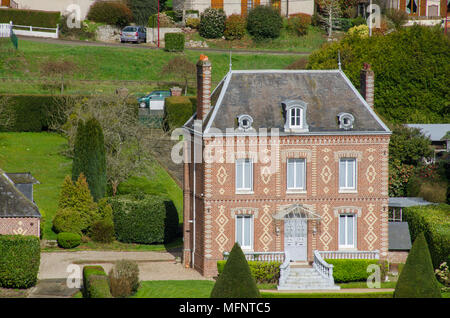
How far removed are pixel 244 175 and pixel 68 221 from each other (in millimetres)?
11478

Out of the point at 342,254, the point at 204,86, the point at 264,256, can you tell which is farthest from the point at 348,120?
the point at 264,256

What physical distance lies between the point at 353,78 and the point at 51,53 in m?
27.2

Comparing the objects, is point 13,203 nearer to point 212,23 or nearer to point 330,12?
point 212,23

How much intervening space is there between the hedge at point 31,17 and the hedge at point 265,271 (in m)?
51.4

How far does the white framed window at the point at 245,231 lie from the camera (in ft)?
147

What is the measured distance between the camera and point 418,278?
37688 millimetres

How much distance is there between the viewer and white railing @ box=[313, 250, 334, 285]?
142ft

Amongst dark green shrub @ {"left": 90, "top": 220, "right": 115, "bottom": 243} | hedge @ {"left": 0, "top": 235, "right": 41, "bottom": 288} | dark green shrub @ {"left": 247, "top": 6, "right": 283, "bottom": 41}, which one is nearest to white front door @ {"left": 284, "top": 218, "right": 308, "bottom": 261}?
dark green shrub @ {"left": 90, "top": 220, "right": 115, "bottom": 243}

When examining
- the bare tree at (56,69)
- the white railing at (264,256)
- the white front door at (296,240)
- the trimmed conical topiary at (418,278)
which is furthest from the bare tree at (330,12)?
the trimmed conical topiary at (418,278)

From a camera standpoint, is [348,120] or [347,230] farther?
[347,230]

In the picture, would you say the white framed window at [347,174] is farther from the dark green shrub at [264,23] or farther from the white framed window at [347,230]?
the dark green shrub at [264,23]

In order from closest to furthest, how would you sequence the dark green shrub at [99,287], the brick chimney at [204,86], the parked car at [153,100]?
the dark green shrub at [99,287] < the brick chimney at [204,86] < the parked car at [153,100]

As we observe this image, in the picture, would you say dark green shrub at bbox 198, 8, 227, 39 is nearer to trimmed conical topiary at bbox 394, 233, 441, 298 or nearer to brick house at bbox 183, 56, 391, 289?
brick house at bbox 183, 56, 391, 289
